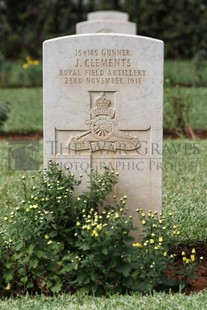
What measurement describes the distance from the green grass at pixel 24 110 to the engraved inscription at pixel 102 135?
6286mm

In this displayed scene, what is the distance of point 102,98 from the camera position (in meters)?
5.16

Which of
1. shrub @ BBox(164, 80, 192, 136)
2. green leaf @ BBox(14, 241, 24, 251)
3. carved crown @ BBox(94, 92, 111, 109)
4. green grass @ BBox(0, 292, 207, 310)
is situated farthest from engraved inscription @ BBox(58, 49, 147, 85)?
shrub @ BBox(164, 80, 192, 136)

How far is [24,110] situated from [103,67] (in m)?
8.20

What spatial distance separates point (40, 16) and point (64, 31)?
3.14 feet

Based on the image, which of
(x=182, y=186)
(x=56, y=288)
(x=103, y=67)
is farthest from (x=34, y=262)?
(x=182, y=186)

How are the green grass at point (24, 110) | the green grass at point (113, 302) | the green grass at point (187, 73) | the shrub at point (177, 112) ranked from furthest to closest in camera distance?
the green grass at point (187, 73)
the green grass at point (24, 110)
the shrub at point (177, 112)
the green grass at point (113, 302)

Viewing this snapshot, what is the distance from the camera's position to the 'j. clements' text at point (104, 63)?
5145 mm

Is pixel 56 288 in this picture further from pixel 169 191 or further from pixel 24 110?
pixel 24 110

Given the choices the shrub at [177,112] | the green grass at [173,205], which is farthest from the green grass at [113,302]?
the shrub at [177,112]

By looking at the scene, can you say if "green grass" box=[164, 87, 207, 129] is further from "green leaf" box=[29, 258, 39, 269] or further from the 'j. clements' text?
"green leaf" box=[29, 258, 39, 269]

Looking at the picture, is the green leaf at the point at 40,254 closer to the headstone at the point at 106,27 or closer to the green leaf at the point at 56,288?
the green leaf at the point at 56,288

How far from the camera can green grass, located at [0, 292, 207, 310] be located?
13.8 ft

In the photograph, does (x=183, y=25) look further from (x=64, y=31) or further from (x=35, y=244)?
(x=35, y=244)

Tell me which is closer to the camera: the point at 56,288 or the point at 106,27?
the point at 56,288
